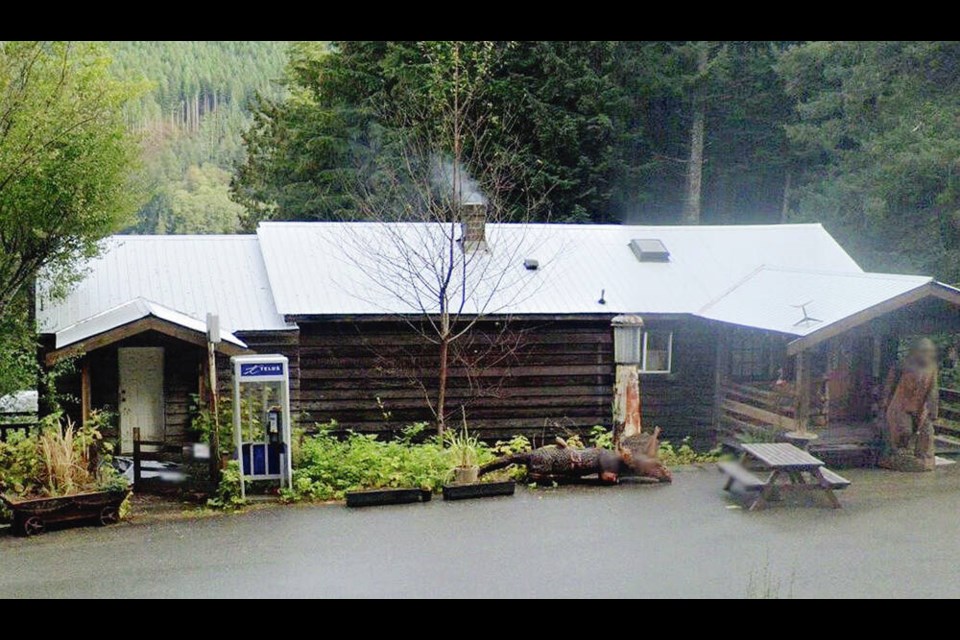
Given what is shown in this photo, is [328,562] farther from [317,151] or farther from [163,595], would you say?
[317,151]

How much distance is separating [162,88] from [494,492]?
7056 mm

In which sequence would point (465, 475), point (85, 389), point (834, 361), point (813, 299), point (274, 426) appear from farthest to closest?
point (834, 361) < point (813, 299) < point (85, 389) < point (274, 426) < point (465, 475)

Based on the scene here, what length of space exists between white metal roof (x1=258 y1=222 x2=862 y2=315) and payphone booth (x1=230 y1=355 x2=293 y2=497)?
6.54 feet

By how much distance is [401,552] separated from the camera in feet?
22.1

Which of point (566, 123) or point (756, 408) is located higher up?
point (566, 123)

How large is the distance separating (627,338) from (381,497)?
270cm

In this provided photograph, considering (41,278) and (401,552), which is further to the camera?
(41,278)

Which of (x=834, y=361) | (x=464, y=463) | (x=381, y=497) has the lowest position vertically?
(x=381, y=497)

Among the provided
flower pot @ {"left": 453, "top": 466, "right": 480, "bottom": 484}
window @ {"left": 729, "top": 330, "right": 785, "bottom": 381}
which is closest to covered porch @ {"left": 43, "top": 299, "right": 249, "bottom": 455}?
flower pot @ {"left": 453, "top": 466, "right": 480, "bottom": 484}

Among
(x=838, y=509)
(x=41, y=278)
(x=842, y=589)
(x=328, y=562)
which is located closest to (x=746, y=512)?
(x=838, y=509)

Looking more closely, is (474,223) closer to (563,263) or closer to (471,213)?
(471,213)

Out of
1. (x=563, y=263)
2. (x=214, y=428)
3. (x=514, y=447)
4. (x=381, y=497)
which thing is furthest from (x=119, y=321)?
(x=563, y=263)

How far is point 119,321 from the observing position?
873 centimetres

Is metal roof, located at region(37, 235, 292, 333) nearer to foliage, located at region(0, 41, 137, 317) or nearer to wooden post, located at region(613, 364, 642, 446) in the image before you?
foliage, located at region(0, 41, 137, 317)
